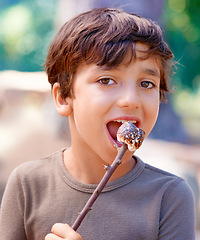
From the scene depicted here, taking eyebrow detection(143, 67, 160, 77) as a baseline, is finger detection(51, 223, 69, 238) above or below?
below

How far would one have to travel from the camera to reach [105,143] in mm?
1099

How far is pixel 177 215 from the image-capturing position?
1.14 m

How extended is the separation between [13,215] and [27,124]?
8.72ft

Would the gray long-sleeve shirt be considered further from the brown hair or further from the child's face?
the brown hair

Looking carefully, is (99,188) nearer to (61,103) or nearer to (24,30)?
(61,103)

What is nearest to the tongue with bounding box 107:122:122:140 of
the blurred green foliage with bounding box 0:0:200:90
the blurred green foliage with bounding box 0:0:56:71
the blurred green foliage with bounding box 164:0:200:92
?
the blurred green foliage with bounding box 0:0:200:90

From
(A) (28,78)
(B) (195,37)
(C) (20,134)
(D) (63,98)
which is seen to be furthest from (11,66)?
(D) (63,98)

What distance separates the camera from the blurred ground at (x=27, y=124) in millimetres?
3533

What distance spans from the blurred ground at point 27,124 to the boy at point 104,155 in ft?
6.64

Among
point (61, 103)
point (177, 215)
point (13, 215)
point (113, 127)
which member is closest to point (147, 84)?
point (113, 127)

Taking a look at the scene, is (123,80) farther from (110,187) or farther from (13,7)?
(13,7)

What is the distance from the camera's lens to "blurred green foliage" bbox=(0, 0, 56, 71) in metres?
5.34

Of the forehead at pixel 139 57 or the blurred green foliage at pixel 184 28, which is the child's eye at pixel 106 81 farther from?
A: the blurred green foliage at pixel 184 28

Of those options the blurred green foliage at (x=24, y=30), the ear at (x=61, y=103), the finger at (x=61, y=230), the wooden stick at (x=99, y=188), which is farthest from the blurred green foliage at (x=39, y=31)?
the wooden stick at (x=99, y=188)
